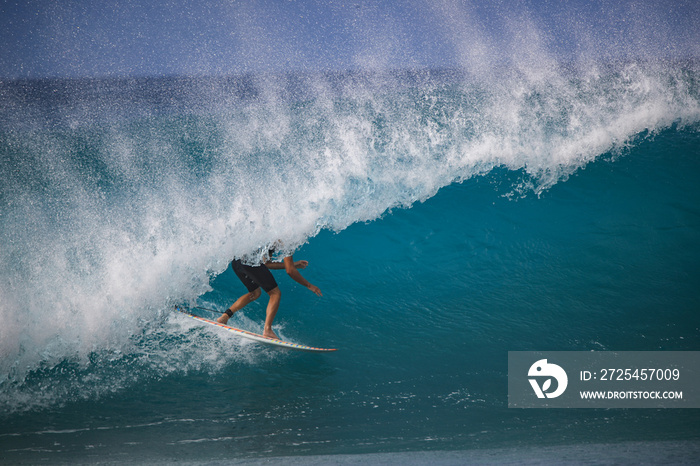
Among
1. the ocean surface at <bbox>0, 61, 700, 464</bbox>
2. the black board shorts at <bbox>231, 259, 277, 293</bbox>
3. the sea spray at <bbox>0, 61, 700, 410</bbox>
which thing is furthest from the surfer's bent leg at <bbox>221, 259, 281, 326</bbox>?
the sea spray at <bbox>0, 61, 700, 410</bbox>

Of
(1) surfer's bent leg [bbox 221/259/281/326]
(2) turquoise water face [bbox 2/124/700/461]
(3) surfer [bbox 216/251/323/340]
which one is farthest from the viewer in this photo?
(1) surfer's bent leg [bbox 221/259/281/326]

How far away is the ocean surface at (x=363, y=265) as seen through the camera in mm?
3031

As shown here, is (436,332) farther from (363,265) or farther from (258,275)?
(258,275)

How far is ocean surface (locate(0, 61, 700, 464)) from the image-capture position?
303 cm

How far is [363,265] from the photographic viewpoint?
5582 mm

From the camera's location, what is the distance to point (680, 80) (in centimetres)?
698

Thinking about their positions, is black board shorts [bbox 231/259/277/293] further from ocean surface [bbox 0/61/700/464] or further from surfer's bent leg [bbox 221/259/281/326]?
ocean surface [bbox 0/61/700/464]

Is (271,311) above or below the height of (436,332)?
above

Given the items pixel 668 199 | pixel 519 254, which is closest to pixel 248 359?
pixel 519 254

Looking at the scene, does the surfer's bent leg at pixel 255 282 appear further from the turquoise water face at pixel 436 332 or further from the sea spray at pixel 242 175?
the sea spray at pixel 242 175

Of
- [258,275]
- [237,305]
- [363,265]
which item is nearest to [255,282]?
[258,275]

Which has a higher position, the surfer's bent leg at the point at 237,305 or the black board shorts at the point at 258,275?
the black board shorts at the point at 258,275

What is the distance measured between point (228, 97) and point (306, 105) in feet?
7.81

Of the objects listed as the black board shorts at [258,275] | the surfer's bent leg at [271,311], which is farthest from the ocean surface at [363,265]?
the black board shorts at [258,275]
